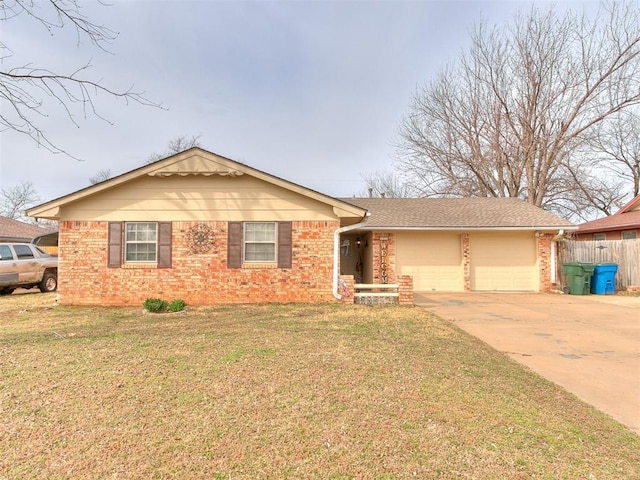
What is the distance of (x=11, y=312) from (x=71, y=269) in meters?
1.54

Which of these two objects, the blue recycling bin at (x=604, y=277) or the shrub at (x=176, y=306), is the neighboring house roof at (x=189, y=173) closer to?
the shrub at (x=176, y=306)

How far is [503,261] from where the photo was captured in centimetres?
1323

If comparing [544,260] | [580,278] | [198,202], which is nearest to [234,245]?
[198,202]

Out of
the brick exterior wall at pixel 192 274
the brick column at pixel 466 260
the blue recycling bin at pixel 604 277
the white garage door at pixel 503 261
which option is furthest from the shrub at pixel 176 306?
the blue recycling bin at pixel 604 277

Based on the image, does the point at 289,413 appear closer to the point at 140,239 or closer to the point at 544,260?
the point at 140,239

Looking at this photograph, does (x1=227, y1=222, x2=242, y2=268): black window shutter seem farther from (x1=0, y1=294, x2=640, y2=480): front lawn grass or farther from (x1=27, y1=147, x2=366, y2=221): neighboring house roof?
(x1=0, y1=294, x2=640, y2=480): front lawn grass

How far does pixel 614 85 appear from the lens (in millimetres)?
19062

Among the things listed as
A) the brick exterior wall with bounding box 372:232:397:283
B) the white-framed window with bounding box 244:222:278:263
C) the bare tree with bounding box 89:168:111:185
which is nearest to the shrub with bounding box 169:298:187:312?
the white-framed window with bounding box 244:222:278:263

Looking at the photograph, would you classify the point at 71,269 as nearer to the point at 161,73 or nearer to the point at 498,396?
the point at 161,73

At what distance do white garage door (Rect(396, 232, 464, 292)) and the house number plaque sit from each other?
713 centimetres

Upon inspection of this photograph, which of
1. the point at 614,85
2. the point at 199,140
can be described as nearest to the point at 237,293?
the point at 614,85

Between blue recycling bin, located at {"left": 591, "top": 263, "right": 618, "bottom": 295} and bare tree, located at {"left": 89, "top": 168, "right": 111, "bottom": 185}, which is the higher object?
bare tree, located at {"left": 89, "top": 168, "right": 111, "bottom": 185}

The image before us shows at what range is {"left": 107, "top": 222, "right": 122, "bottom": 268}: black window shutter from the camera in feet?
29.8

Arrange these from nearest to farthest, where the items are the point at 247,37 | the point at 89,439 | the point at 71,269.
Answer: the point at 89,439, the point at 71,269, the point at 247,37
